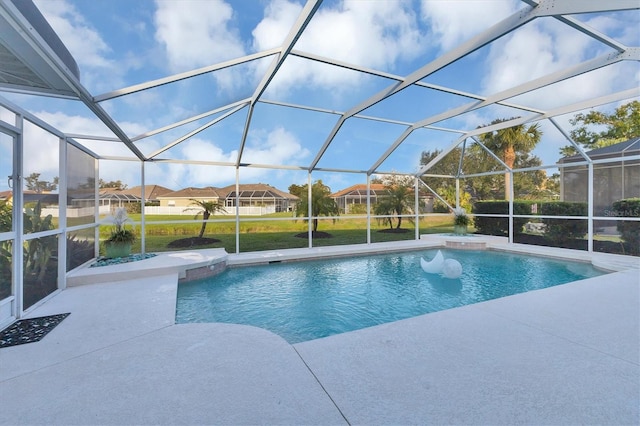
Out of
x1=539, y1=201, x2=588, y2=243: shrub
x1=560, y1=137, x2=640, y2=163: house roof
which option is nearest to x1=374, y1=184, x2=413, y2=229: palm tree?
x1=539, y1=201, x2=588, y2=243: shrub

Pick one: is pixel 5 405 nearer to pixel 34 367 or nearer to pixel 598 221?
pixel 34 367

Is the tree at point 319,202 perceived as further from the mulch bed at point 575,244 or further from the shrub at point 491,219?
the mulch bed at point 575,244

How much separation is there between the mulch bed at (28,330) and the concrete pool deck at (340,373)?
0.52ft

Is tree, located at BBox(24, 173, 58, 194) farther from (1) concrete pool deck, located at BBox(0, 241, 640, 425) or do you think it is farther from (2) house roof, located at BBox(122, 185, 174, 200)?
(2) house roof, located at BBox(122, 185, 174, 200)

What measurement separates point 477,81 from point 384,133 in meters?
3.08

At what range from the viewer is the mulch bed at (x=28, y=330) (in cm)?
302

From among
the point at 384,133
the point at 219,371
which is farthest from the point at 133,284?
the point at 384,133

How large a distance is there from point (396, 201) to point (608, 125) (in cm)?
1302

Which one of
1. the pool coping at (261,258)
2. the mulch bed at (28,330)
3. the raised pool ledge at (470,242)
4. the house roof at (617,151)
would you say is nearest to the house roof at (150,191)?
the pool coping at (261,258)

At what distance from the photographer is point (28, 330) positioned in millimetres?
3270

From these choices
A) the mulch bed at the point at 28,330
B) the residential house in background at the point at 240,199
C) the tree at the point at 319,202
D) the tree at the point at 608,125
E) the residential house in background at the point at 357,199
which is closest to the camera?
the mulch bed at the point at 28,330

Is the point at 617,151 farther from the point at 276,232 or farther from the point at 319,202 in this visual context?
the point at 276,232

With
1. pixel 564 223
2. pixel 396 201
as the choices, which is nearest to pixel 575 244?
pixel 564 223

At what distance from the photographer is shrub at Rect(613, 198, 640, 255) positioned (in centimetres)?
784
